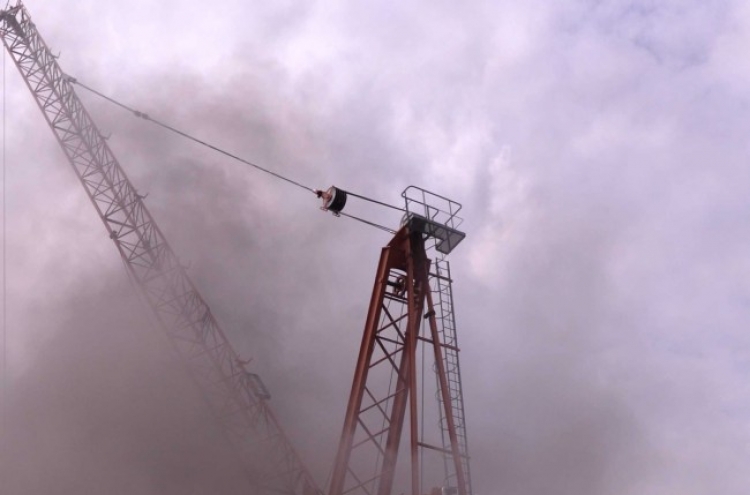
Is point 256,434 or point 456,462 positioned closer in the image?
point 456,462

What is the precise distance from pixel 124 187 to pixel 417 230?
16.1 m

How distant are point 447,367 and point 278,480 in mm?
13925

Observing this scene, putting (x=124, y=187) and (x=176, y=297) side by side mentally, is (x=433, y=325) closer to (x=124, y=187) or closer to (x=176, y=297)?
(x=176, y=297)

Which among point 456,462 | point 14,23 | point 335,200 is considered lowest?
point 456,462

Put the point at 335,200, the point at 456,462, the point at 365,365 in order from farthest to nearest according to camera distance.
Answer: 1. the point at 335,200
2. the point at 365,365
3. the point at 456,462

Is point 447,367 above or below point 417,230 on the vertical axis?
below

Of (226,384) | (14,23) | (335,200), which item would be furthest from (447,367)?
(14,23)

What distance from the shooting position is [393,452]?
30.2 meters

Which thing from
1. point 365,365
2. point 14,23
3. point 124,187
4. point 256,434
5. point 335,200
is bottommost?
point 365,365

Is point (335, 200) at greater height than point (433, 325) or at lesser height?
greater

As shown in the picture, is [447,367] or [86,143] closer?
[447,367]

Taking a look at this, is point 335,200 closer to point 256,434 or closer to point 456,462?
point 456,462

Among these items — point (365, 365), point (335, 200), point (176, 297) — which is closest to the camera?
point (365, 365)

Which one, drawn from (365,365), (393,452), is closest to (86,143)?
(365,365)
